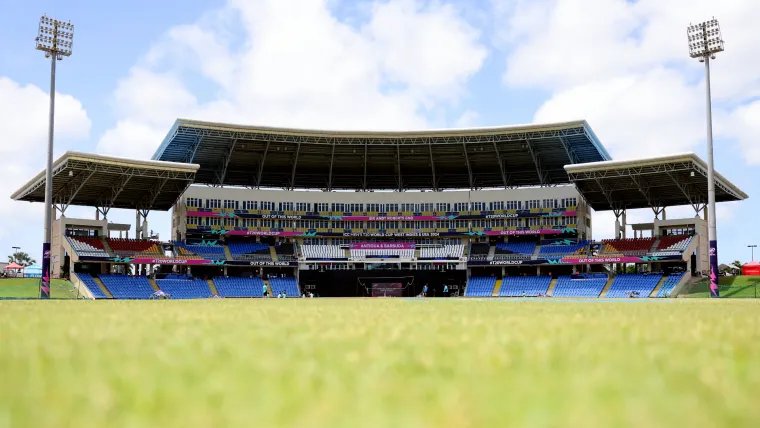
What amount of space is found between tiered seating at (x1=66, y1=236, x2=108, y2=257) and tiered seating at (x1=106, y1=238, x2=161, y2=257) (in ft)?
4.57

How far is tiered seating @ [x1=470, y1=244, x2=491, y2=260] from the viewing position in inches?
2918

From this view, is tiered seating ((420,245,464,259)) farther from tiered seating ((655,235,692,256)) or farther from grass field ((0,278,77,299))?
grass field ((0,278,77,299))

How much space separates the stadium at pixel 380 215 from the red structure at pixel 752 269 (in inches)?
166

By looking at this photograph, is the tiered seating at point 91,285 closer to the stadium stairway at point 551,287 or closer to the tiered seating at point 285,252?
the tiered seating at point 285,252

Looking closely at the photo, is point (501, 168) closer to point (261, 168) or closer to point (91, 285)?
point (261, 168)

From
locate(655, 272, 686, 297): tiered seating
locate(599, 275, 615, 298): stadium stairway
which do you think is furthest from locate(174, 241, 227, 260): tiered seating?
locate(655, 272, 686, 297): tiered seating

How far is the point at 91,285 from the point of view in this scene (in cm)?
6066

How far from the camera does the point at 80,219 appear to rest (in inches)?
2685

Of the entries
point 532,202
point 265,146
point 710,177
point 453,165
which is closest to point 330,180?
point 265,146

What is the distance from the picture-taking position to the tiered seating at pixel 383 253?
72688 millimetres

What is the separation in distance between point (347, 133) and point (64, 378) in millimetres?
65629

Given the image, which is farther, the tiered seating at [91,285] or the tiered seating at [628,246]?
the tiered seating at [628,246]

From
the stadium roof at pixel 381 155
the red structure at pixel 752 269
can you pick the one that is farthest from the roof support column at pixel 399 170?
the red structure at pixel 752 269

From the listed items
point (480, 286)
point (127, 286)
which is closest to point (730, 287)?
point (480, 286)
